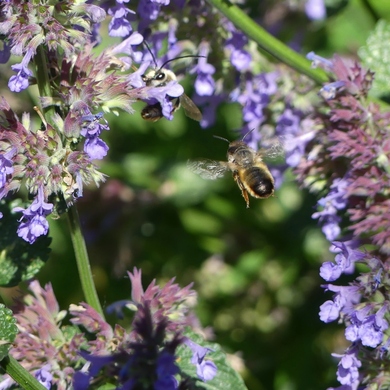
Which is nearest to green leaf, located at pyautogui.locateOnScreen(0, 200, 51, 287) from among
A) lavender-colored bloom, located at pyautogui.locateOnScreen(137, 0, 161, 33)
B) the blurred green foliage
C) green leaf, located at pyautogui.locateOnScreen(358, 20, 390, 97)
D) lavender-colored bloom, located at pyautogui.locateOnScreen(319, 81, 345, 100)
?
lavender-colored bloom, located at pyautogui.locateOnScreen(137, 0, 161, 33)

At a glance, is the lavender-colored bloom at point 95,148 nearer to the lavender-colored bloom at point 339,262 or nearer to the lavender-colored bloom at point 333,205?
the lavender-colored bloom at point 339,262

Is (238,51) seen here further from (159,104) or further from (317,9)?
(317,9)

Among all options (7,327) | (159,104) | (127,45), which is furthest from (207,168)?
(7,327)

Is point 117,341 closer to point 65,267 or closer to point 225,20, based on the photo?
point 225,20

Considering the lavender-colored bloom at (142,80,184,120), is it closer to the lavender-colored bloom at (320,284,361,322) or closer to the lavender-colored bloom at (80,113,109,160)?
the lavender-colored bloom at (80,113,109,160)

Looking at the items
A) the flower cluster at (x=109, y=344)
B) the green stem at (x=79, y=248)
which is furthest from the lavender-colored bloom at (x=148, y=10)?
the flower cluster at (x=109, y=344)
